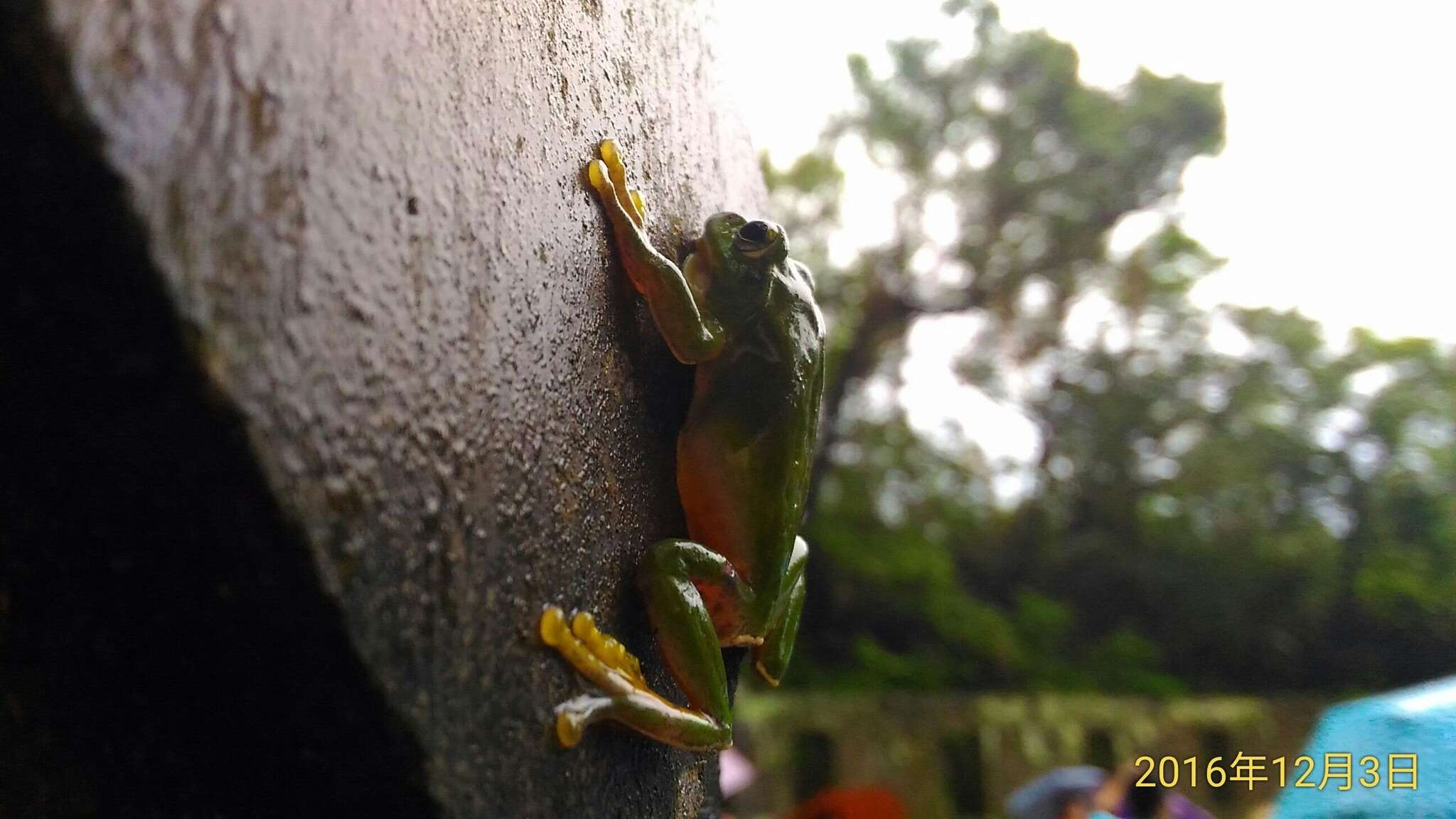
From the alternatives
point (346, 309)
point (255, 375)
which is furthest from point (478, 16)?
point (255, 375)

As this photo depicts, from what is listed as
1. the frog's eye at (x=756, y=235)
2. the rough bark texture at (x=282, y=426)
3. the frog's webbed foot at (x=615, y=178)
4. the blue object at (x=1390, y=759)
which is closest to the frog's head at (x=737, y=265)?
the frog's eye at (x=756, y=235)

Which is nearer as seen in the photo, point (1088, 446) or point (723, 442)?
point (723, 442)

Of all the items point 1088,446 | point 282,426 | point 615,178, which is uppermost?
point 615,178

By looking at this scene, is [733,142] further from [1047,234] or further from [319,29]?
[1047,234]

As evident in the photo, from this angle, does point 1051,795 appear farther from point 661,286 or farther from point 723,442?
point 661,286

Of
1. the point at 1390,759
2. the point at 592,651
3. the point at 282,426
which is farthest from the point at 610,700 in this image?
the point at 1390,759

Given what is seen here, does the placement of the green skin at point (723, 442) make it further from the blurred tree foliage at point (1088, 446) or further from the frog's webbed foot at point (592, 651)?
the blurred tree foliage at point (1088, 446)

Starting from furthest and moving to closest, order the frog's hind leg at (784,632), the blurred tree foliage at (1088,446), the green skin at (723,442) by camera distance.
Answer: the blurred tree foliage at (1088,446), the frog's hind leg at (784,632), the green skin at (723,442)
